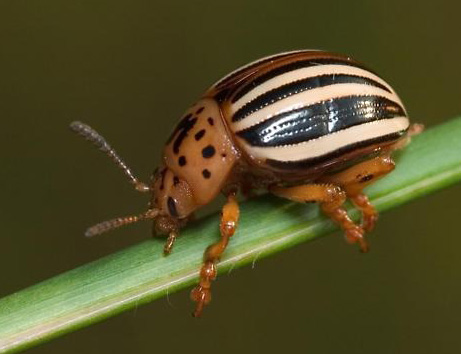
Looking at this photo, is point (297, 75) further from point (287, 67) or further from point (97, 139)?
point (97, 139)

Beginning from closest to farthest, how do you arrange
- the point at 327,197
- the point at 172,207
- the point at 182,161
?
the point at 327,197, the point at 172,207, the point at 182,161

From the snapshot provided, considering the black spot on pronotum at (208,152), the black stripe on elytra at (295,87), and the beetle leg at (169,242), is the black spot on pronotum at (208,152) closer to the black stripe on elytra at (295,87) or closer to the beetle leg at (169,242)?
the black stripe on elytra at (295,87)

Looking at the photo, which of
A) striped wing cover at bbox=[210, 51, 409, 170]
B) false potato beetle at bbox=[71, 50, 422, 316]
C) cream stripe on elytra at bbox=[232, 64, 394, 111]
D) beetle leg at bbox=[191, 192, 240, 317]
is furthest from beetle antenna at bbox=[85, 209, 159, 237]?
cream stripe on elytra at bbox=[232, 64, 394, 111]

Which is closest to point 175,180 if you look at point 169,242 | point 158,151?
point 169,242

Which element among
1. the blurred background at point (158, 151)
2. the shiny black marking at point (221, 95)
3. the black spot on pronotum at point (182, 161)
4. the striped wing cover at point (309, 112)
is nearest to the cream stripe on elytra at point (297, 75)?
the striped wing cover at point (309, 112)

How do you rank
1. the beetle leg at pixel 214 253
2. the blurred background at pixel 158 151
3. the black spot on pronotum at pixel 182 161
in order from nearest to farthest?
the beetle leg at pixel 214 253
the black spot on pronotum at pixel 182 161
the blurred background at pixel 158 151
